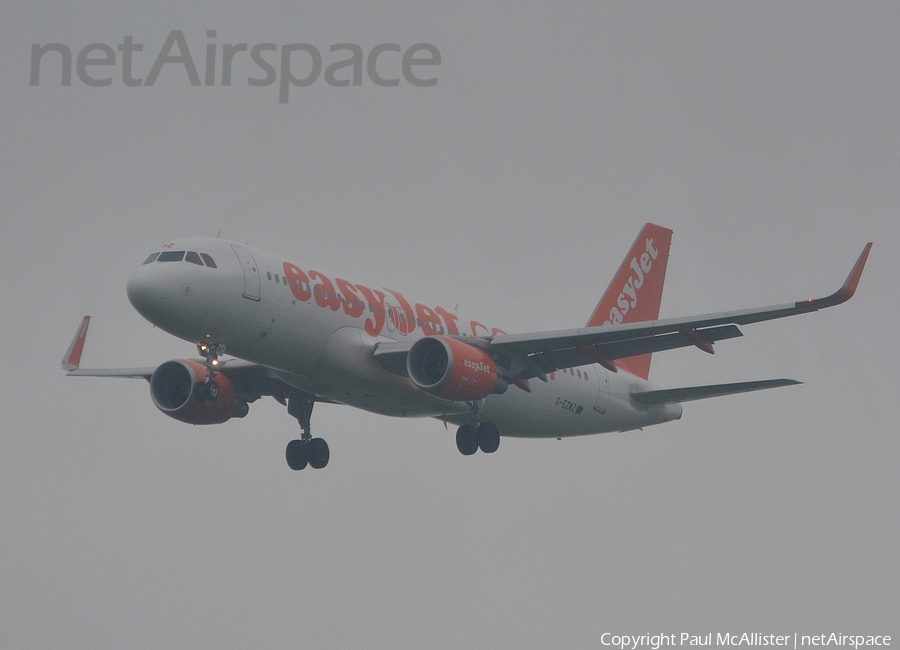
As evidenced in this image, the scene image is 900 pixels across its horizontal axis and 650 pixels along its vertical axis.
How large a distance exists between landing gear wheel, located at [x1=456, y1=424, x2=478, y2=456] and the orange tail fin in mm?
8648

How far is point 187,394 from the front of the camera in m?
40.5

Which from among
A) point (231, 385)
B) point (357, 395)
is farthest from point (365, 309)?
point (231, 385)

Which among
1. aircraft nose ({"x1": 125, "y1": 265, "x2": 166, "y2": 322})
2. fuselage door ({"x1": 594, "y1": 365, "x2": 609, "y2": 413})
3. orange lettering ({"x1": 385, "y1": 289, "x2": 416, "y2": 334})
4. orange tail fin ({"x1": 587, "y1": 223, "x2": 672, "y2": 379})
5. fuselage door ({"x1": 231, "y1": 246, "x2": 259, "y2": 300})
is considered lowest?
aircraft nose ({"x1": 125, "y1": 265, "x2": 166, "y2": 322})

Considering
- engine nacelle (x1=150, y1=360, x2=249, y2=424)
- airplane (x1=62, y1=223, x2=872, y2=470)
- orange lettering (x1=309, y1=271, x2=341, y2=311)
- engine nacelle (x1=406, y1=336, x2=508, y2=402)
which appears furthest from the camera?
engine nacelle (x1=150, y1=360, x2=249, y2=424)

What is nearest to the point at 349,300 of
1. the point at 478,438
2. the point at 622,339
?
the point at 478,438

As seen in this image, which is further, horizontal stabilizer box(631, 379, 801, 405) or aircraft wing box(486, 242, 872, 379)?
horizontal stabilizer box(631, 379, 801, 405)

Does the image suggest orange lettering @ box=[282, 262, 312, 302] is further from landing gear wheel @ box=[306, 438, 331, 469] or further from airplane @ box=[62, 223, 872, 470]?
landing gear wheel @ box=[306, 438, 331, 469]

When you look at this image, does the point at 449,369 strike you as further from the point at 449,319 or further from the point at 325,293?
the point at 449,319

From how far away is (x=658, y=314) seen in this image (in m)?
52.8

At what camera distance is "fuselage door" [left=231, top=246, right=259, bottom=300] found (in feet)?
114

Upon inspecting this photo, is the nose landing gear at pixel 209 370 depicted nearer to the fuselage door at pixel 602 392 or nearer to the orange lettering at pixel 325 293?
the orange lettering at pixel 325 293

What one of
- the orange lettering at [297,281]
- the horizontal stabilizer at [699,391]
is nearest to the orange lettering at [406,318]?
the orange lettering at [297,281]

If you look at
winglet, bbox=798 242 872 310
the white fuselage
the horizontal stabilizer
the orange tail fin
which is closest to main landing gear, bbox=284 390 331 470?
the white fuselage

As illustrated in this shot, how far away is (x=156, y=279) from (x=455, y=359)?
8.49 m
